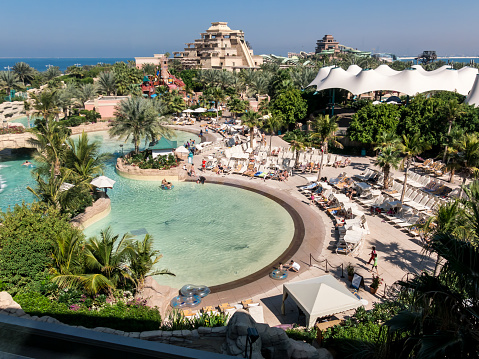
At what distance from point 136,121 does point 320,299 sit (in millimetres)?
21365

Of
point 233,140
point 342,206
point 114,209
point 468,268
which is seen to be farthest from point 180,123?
point 468,268

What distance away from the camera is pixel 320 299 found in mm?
10609

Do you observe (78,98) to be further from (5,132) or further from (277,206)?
(277,206)

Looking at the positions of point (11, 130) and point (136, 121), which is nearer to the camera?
point (136, 121)

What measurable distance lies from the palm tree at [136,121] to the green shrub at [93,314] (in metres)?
18.8

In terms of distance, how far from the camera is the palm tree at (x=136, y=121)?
89.6 feet

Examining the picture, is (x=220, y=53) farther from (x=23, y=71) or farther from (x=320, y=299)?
(x=320, y=299)

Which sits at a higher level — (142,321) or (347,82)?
(347,82)

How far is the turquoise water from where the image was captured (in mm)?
14469

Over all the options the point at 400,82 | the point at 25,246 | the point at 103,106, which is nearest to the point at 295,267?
the point at 25,246

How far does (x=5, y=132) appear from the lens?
31.3 metres

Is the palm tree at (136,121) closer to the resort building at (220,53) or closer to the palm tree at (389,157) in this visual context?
the palm tree at (389,157)

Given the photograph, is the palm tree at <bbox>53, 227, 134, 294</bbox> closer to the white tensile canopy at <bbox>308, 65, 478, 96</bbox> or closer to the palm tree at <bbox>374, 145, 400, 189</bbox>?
the palm tree at <bbox>374, 145, 400, 189</bbox>

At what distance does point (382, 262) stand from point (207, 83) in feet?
167
